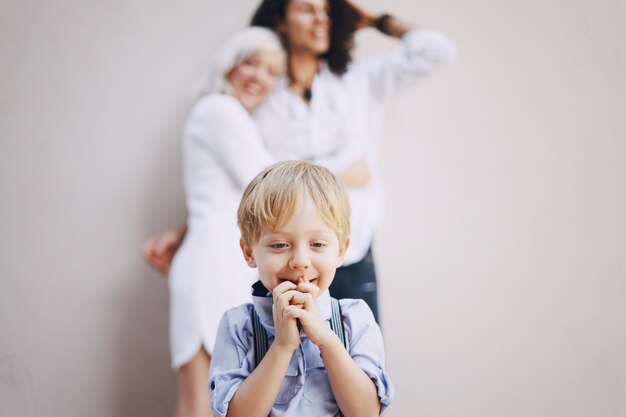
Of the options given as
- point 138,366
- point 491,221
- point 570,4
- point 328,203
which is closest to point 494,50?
point 570,4

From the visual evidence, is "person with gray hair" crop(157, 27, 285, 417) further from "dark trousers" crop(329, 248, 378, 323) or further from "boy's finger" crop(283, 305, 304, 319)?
"boy's finger" crop(283, 305, 304, 319)

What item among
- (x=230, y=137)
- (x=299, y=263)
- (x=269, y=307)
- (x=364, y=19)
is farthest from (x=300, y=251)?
(x=364, y=19)

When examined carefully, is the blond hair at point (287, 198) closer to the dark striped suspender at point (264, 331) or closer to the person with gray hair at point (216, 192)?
the dark striped suspender at point (264, 331)

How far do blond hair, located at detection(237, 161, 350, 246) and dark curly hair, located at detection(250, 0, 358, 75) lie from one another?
4.01 ft

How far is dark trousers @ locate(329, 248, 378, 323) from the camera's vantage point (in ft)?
6.95

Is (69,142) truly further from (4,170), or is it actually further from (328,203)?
(328,203)

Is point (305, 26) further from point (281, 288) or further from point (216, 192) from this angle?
point (281, 288)

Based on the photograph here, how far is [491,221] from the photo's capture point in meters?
2.33

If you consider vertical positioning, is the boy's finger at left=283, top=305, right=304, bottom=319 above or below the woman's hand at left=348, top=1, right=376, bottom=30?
below

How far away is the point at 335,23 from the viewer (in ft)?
7.53

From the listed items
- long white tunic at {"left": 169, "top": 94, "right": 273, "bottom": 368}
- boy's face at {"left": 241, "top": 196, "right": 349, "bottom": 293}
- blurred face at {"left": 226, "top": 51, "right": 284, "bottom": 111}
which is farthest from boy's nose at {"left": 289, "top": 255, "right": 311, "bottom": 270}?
blurred face at {"left": 226, "top": 51, "right": 284, "bottom": 111}

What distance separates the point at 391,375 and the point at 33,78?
1.65m

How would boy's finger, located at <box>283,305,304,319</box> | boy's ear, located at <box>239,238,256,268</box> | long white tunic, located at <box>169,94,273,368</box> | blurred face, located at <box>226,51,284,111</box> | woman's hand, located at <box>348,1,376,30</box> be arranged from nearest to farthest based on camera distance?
boy's finger, located at <box>283,305,304,319</box> → boy's ear, located at <box>239,238,256,268</box> → long white tunic, located at <box>169,94,273,368</box> → blurred face, located at <box>226,51,284,111</box> → woman's hand, located at <box>348,1,376,30</box>

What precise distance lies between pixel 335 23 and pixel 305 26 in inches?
4.8
